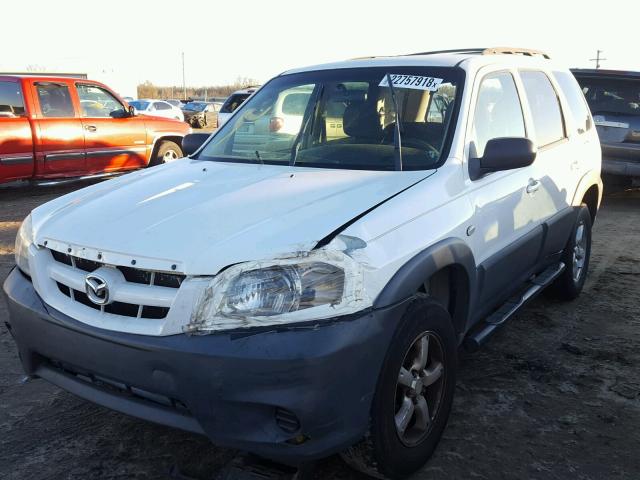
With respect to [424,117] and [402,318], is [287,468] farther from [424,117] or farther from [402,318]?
[424,117]

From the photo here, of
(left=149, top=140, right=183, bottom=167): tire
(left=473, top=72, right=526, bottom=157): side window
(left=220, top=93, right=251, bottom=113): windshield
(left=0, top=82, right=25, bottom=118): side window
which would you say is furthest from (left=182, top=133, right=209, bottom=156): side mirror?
(left=220, top=93, right=251, bottom=113): windshield

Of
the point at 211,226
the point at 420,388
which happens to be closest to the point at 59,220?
the point at 211,226

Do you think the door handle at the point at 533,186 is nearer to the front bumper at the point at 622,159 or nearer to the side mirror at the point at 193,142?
the side mirror at the point at 193,142

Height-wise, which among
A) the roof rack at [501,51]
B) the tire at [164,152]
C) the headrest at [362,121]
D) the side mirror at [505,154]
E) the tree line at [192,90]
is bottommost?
the tire at [164,152]

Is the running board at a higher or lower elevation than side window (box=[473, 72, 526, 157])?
lower

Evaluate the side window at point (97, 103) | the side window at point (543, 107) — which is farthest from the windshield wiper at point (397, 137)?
the side window at point (97, 103)

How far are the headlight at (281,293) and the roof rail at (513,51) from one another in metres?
2.35

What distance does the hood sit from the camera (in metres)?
2.26

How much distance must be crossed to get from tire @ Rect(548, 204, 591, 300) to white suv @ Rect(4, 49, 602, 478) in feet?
3.42

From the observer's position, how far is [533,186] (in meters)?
3.76

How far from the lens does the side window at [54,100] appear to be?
934cm

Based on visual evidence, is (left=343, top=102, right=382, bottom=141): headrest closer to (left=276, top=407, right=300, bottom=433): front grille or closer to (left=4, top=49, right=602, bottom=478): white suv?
(left=4, top=49, right=602, bottom=478): white suv

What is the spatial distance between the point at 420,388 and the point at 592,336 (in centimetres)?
214

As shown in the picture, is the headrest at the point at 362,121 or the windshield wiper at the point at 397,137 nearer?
the windshield wiper at the point at 397,137
